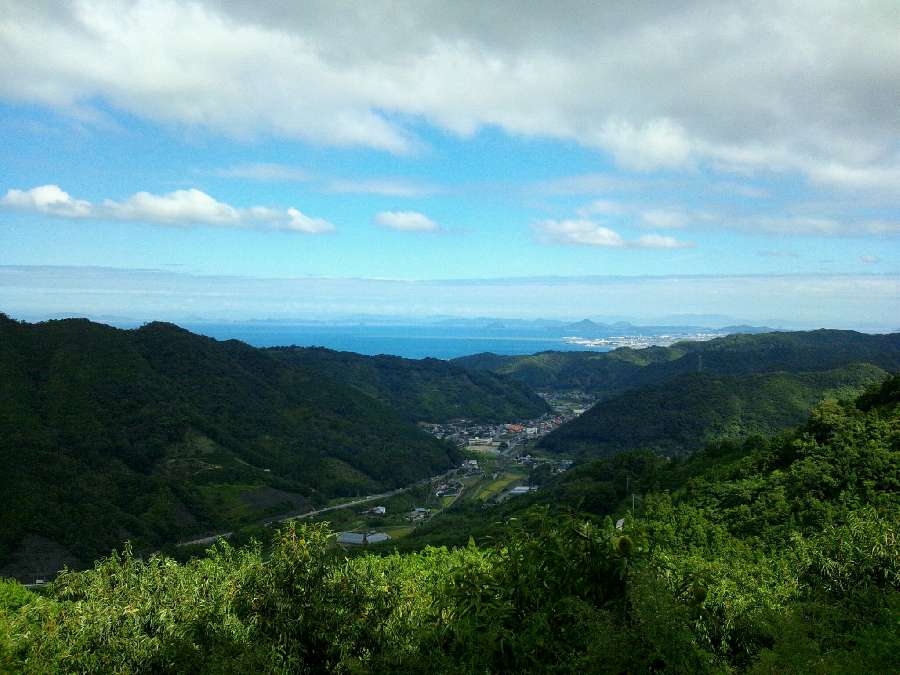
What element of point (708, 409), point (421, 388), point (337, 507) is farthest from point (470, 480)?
point (421, 388)

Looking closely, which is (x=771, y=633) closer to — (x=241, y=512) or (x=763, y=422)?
(x=241, y=512)

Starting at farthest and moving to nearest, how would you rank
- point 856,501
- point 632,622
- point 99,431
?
1. point 99,431
2. point 856,501
3. point 632,622

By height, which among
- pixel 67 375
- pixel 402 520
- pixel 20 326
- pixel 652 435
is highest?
pixel 20 326

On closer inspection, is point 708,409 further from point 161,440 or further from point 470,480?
point 161,440

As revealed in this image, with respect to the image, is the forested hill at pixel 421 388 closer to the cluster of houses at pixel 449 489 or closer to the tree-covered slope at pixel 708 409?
the tree-covered slope at pixel 708 409

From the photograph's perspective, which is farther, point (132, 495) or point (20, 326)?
point (20, 326)

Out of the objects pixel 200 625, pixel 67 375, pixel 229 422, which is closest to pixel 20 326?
pixel 67 375
